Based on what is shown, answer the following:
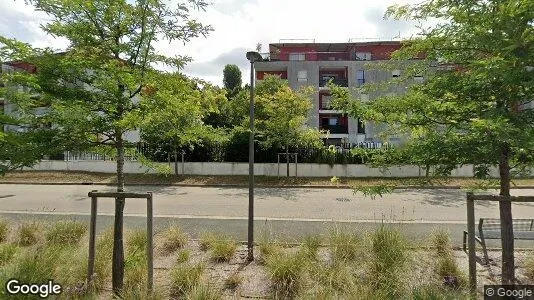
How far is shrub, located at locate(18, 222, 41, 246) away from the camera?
21.4 ft

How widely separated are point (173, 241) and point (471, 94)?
522cm

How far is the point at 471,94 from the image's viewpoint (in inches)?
149

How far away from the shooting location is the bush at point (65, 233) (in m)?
6.37

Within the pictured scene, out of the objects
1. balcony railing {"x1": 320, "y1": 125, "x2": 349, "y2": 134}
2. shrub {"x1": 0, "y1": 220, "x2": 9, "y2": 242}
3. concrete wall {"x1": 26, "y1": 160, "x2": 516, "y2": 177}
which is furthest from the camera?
balcony railing {"x1": 320, "y1": 125, "x2": 349, "y2": 134}

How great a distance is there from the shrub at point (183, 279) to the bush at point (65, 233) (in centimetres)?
271

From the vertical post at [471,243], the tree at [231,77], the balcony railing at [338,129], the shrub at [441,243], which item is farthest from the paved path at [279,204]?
the tree at [231,77]

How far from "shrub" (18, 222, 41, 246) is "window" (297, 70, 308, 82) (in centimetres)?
3298

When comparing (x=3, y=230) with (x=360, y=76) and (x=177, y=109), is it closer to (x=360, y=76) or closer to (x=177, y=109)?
(x=177, y=109)

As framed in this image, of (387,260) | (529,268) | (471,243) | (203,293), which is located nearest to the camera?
(203,293)

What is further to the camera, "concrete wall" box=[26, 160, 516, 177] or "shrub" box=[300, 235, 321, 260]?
"concrete wall" box=[26, 160, 516, 177]

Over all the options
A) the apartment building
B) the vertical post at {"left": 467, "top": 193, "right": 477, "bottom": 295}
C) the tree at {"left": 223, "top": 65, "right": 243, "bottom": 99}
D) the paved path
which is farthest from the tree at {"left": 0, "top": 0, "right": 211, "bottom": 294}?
the tree at {"left": 223, "top": 65, "right": 243, "bottom": 99}

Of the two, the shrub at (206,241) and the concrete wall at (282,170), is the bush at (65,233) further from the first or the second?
the concrete wall at (282,170)

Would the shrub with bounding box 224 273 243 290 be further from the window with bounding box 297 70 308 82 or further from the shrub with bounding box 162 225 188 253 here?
the window with bounding box 297 70 308 82

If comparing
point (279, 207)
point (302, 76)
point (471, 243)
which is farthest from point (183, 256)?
point (302, 76)
